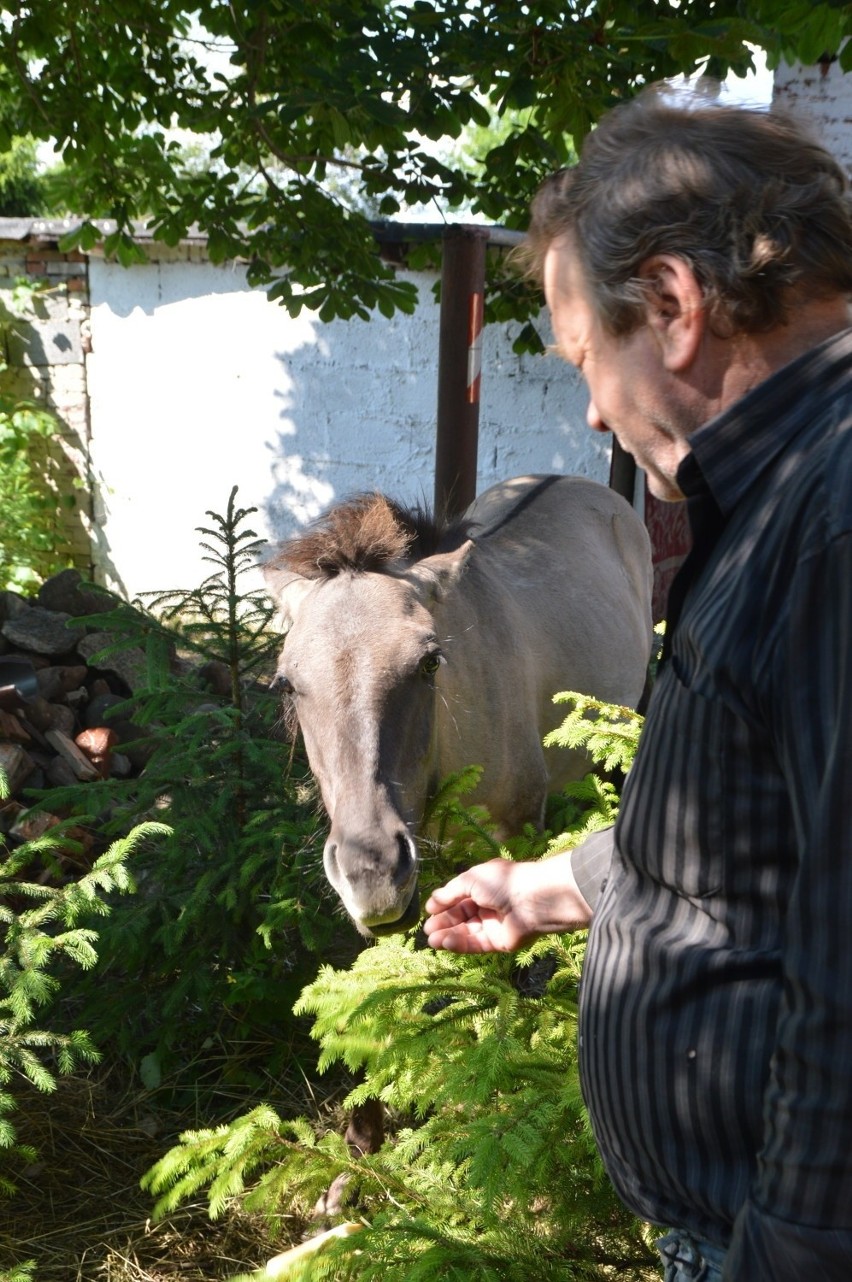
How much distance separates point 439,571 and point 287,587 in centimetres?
50

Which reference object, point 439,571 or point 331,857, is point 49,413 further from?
point 331,857

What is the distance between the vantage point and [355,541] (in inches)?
131

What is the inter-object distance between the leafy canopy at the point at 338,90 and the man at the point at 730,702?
8.70ft

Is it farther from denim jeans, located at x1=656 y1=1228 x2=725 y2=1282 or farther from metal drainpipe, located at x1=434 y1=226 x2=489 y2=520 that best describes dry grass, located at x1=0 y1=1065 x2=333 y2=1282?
metal drainpipe, located at x1=434 y1=226 x2=489 y2=520

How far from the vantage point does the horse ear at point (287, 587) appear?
11.3 feet

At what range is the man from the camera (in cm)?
94

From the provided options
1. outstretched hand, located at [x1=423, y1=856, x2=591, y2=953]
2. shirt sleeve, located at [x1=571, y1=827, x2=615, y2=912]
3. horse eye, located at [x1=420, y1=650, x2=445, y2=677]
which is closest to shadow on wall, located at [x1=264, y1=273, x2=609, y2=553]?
horse eye, located at [x1=420, y1=650, x2=445, y2=677]

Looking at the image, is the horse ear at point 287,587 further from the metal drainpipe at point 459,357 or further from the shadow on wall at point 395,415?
the shadow on wall at point 395,415

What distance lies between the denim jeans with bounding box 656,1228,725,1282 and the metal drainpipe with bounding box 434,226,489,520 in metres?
3.43

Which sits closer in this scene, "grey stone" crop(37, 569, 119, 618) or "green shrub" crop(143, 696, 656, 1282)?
"green shrub" crop(143, 696, 656, 1282)

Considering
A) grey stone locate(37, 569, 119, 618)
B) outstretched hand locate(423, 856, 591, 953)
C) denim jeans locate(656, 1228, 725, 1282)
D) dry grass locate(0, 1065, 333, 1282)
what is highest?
outstretched hand locate(423, 856, 591, 953)

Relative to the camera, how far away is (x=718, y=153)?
125 cm

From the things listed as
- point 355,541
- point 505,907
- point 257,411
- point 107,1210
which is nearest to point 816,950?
point 505,907

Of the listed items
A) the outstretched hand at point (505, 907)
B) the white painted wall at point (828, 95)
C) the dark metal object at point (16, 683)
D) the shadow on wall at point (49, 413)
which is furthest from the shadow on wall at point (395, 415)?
the outstretched hand at point (505, 907)
